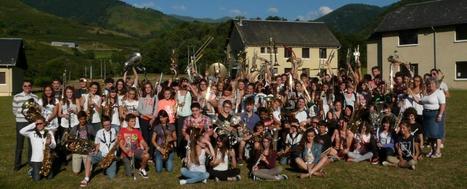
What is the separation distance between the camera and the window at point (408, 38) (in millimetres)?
37375

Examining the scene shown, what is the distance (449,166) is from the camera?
9391mm

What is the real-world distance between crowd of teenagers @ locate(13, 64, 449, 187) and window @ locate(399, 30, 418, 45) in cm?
2789

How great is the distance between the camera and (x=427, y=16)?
123 ft

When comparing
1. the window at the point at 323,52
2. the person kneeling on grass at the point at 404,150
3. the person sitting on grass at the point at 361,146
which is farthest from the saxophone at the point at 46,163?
the window at the point at 323,52

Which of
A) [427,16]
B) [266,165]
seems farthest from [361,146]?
[427,16]

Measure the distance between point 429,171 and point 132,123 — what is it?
545 cm

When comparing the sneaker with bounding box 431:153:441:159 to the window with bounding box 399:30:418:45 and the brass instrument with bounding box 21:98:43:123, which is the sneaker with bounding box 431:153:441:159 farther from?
the window with bounding box 399:30:418:45

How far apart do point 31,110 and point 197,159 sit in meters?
3.17

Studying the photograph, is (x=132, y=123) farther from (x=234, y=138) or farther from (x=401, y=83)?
(x=401, y=83)

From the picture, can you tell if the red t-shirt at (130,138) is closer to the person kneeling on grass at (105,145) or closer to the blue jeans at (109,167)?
the person kneeling on grass at (105,145)

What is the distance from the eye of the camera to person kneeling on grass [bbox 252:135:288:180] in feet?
28.5

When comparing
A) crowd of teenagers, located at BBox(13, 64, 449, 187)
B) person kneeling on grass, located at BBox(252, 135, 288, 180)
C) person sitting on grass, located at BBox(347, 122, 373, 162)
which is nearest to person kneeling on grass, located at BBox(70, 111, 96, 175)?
crowd of teenagers, located at BBox(13, 64, 449, 187)

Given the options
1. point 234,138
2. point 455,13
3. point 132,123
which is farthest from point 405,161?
point 455,13

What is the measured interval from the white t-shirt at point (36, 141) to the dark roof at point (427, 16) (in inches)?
1265
